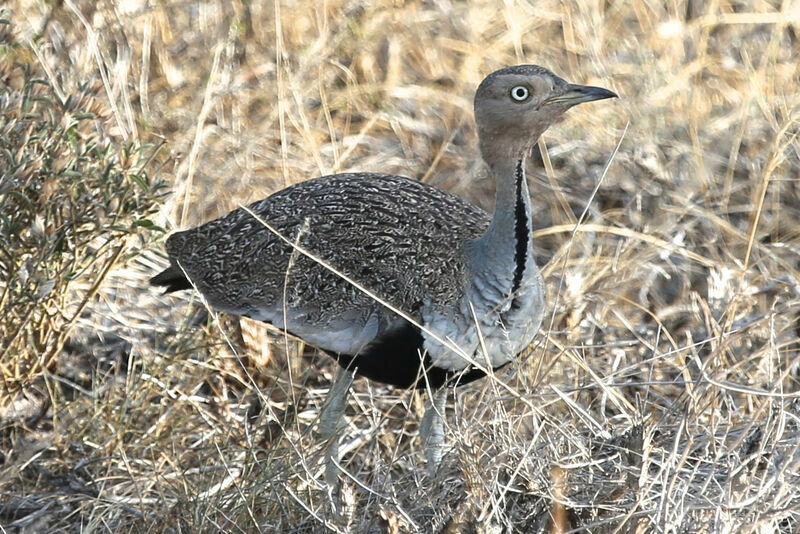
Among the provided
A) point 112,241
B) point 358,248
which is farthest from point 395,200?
point 112,241

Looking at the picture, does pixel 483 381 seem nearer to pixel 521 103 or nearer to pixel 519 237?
pixel 519 237

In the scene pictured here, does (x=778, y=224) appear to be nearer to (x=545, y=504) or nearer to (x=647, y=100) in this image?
(x=647, y=100)

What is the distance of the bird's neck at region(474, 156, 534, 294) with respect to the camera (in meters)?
3.25

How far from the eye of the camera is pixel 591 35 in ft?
18.5

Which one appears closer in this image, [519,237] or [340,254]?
[519,237]

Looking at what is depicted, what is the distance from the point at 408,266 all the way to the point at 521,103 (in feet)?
1.73

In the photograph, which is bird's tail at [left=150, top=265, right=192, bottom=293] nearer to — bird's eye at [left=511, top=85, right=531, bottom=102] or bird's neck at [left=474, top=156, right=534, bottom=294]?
bird's neck at [left=474, top=156, right=534, bottom=294]

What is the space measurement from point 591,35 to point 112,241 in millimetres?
2897

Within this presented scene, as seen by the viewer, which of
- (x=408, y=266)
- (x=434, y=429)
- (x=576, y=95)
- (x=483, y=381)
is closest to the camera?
(x=576, y=95)

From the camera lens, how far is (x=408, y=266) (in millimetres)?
3346

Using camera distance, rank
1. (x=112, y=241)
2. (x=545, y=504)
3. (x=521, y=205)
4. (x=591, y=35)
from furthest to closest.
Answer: (x=591, y=35) < (x=112, y=241) < (x=521, y=205) < (x=545, y=504)

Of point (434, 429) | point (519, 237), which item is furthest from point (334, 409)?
point (519, 237)

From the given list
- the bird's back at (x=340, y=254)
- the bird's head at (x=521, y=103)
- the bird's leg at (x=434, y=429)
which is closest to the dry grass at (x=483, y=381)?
the bird's leg at (x=434, y=429)

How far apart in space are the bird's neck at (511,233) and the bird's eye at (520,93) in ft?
0.51
